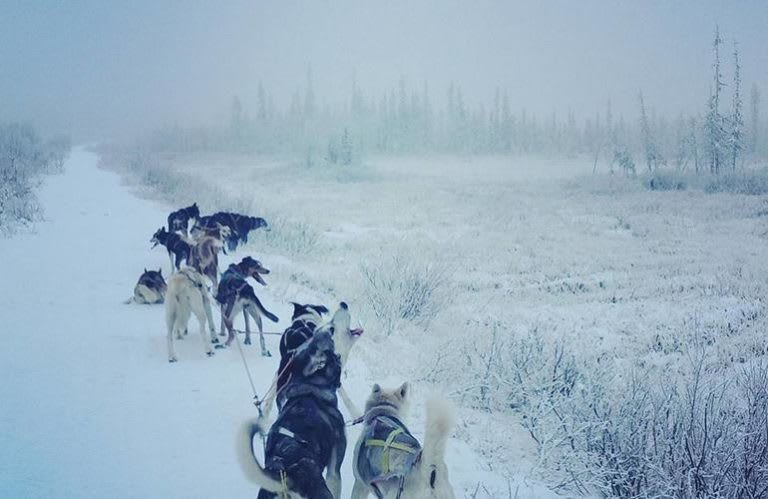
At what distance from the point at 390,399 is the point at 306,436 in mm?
710

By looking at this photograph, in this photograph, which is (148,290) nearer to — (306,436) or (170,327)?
(170,327)

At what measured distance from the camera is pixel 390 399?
314cm

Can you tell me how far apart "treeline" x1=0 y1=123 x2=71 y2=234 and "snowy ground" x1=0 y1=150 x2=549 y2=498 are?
13.3 feet

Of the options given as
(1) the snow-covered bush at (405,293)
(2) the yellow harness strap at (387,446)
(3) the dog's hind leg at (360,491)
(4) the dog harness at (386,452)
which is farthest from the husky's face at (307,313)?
(1) the snow-covered bush at (405,293)

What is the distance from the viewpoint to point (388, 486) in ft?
8.22

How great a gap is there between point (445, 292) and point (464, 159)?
2985cm

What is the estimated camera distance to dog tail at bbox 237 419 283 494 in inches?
83.0

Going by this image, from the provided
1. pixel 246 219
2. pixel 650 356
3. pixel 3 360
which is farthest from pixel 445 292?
pixel 3 360

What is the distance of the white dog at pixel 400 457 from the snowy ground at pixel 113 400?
27.3 inches

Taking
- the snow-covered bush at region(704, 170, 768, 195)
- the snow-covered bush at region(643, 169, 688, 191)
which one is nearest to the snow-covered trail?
the snow-covered bush at region(704, 170, 768, 195)

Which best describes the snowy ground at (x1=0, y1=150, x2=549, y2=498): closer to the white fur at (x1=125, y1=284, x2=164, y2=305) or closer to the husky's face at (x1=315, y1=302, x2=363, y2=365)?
the white fur at (x1=125, y1=284, x2=164, y2=305)

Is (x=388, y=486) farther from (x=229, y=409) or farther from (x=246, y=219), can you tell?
(x=246, y=219)

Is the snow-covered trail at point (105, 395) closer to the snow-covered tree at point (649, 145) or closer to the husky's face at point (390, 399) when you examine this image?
the husky's face at point (390, 399)

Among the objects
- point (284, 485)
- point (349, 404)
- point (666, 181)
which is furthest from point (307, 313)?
point (666, 181)
